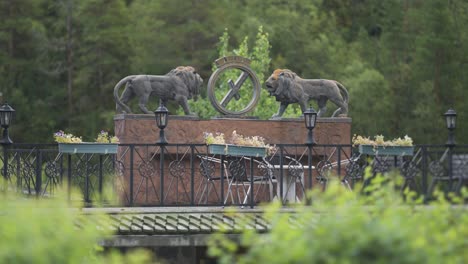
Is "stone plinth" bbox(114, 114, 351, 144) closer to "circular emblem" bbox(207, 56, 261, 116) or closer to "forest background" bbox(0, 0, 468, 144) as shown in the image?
"circular emblem" bbox(207, 56, 261, 116)

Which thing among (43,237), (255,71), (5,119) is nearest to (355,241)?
(43,237)

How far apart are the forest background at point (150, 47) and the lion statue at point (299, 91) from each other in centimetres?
1784

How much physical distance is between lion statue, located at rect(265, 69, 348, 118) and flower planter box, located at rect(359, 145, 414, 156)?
2709mm

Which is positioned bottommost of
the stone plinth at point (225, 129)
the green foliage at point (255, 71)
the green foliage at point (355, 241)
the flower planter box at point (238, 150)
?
the green foliage at point (355, 241)

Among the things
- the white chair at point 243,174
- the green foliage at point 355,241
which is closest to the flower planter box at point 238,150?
the white chair at point 243,174

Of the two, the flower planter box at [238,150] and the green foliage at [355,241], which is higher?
the flower planter box at [238,150]

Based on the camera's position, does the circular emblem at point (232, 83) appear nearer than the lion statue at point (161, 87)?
No

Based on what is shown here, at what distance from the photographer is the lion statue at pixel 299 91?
19462 millimetres

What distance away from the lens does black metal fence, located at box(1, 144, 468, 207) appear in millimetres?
15500

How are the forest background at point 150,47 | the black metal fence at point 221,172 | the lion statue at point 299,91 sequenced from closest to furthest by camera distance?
the black metal fence at point 221,172 → the lion statue at point 299,91 → the forest background at point 150,47

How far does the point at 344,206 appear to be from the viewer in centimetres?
805

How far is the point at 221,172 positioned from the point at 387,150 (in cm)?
245

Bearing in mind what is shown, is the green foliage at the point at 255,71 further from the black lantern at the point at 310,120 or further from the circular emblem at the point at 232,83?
the black lantern at the point at 310,120

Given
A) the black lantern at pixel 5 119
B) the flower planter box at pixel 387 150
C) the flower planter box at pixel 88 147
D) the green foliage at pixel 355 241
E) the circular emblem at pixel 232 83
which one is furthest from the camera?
the circular emblem at pixel 232 83
